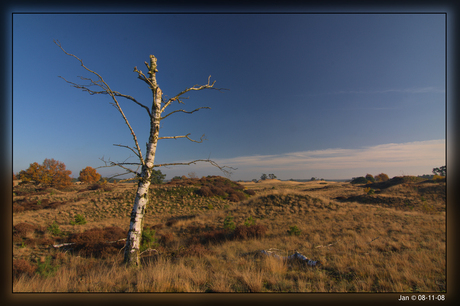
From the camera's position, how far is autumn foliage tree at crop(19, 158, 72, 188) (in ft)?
151

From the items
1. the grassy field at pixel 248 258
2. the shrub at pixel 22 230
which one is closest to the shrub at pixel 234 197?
the grassy field at pixel 248 258

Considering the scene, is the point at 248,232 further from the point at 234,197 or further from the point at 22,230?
the point at 234,197

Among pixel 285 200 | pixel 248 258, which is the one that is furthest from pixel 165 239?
pixel 285 200

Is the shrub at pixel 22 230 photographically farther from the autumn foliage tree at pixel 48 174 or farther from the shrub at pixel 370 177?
the shrub at pixel 370 177

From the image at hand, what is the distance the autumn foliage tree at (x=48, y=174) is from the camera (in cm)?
4616

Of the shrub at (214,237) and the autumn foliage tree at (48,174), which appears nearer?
the shrub at (214,237)

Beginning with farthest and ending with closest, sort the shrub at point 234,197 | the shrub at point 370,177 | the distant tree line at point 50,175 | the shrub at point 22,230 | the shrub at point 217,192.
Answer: the shrub at point 370,177, the distant tree line at point 50,175, the shrub at point 217,192, the shrub at point 234,197, the shrub at point 22,230

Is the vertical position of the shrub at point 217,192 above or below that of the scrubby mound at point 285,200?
below

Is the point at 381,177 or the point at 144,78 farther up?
the point at 144,78

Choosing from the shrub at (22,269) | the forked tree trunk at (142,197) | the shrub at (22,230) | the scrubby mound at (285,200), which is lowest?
the scrubby mound at (285,200)

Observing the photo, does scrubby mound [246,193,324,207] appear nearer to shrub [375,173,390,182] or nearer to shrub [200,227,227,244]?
shrub [200,227,227,244]

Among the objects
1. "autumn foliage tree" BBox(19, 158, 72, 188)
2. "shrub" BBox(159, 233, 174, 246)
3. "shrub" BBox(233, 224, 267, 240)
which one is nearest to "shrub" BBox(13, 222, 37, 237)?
"shrub" BBox(159, 233, 174, 246)

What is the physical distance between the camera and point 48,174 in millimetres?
47812

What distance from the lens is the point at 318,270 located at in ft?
17.0
